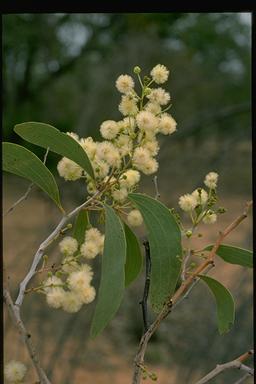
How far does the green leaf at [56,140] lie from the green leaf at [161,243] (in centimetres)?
4

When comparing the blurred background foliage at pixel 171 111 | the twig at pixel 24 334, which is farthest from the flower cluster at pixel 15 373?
the blurred background foliage at pixel 171 111

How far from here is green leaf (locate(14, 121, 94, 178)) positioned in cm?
37

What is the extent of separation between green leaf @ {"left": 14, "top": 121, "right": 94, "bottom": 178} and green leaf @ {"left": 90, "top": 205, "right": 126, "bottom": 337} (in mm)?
46

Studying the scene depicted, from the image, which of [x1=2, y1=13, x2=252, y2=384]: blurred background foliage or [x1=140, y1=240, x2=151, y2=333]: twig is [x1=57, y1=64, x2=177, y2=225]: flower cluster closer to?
[x1=140, y1=240, x2=151, y2=333]: twig

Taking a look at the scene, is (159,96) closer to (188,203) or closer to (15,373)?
(188,203)

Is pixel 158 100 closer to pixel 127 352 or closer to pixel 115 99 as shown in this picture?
pixel 115 99

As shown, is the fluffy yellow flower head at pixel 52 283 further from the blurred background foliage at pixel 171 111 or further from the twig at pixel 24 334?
the blurred background foliage at pixel 171 111

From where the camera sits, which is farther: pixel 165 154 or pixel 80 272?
pixel 165 154

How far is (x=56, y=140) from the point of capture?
38 cm

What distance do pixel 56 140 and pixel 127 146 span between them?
0.04 m

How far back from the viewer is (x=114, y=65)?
284 cm

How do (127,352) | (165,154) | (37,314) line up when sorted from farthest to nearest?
(127,352) → (165,154) → (37,314)

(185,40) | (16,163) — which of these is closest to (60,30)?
(185,40)

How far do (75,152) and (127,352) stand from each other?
316 centimetres
